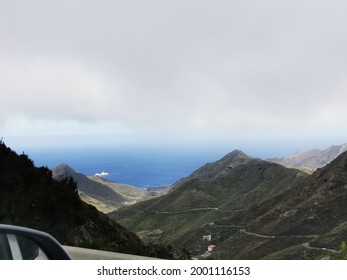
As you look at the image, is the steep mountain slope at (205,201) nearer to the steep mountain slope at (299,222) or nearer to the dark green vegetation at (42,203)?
the steep mountain slope at (299,222)

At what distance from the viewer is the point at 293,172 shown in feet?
541

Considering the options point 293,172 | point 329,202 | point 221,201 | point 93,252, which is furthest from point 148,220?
point 93,252

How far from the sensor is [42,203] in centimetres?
1780

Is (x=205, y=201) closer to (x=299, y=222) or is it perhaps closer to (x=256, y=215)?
(x=256, y=215)

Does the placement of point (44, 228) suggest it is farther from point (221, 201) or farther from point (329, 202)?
point (221, 201)

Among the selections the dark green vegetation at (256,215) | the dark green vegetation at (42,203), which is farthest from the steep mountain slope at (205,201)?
the dark green vegetation at (42,203)

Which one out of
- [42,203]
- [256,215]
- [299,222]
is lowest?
[256,215]

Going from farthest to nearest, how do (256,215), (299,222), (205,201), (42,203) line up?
(205,201), (256,215), (299,222), (42,203)

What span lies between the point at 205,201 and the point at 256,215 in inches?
1999

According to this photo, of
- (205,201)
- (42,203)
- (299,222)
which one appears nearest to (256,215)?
(299,222)

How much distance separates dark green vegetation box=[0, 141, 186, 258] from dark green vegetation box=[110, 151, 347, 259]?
1768 inches

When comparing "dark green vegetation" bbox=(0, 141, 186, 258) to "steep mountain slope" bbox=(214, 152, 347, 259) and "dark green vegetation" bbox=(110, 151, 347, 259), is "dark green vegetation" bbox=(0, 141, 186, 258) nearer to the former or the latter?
"dark green vegetation" bbox=(110, 151, 347, 259)
